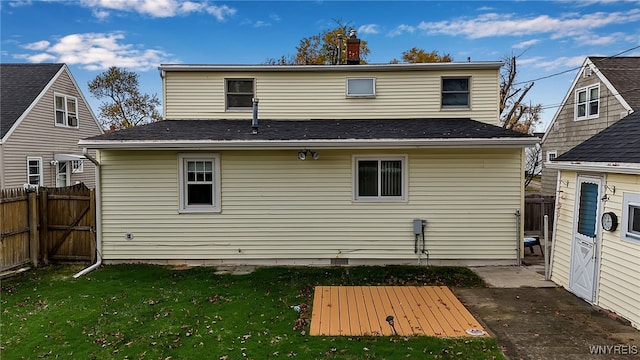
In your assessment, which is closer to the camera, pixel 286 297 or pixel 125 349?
pixel 125 349

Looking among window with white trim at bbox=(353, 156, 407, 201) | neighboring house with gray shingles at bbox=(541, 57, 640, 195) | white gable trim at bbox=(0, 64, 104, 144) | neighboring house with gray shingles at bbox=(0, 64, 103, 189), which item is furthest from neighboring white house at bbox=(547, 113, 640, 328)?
white gable trim at bbox=(0, 64, 104, 144)

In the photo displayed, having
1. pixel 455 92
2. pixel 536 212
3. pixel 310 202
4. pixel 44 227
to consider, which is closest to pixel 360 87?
pixel 455 92

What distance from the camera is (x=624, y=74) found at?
14.8 m

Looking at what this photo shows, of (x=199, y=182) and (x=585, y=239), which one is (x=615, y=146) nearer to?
(x=585, y=239)

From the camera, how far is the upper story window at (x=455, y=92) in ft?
32.8

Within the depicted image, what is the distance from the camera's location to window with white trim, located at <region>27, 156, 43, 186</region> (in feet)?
49.7

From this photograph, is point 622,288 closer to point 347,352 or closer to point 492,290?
point 492,290

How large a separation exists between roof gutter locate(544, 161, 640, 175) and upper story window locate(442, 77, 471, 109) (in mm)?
3369

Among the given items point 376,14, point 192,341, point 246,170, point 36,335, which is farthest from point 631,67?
point 36,335

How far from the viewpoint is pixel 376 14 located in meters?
15.9

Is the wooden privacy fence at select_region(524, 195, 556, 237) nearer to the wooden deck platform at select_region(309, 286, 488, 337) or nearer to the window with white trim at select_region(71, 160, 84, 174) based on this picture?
the wooden deck platform at select_region(309, 286, 488, 337)

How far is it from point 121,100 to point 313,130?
2564 cm

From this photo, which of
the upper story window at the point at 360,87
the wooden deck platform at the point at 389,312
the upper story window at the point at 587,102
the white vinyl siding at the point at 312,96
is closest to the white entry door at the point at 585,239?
the wooden deck platform at the point at 389,312

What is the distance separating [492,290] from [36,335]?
732 cm
